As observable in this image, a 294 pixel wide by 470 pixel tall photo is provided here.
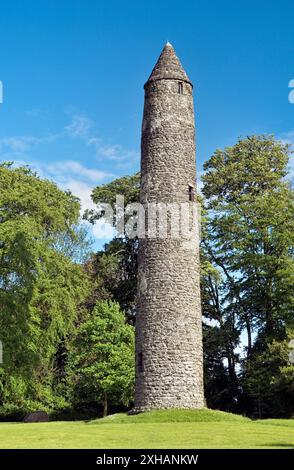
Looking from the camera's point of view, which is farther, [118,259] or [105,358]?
[118,259]

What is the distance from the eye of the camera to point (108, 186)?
44.2 metres

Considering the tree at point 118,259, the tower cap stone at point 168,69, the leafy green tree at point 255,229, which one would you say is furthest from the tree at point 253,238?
the tower cap stone at point 168,69

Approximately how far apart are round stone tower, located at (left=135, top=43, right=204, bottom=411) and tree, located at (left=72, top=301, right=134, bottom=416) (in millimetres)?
7477

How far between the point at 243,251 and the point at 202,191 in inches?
264

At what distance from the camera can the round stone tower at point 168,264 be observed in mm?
24703

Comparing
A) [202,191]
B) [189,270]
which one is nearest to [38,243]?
[189,270]

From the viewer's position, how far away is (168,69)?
92.2ft

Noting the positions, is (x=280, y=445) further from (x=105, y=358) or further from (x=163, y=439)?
(x=105, y=358)

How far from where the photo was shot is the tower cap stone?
27922 mm

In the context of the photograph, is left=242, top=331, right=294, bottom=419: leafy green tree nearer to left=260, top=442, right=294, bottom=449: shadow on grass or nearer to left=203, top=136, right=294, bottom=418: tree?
left=203, top=136, right=294, bottom=418: tree

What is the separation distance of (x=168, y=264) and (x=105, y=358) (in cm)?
1006

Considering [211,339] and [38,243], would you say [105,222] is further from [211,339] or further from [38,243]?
[38,243]

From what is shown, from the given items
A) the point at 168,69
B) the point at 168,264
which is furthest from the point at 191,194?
the point at 168,69

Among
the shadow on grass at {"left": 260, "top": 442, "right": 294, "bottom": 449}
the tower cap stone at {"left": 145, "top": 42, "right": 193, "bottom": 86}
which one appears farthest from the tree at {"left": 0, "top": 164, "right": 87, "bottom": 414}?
the shadow on grass at {"left": 260, "top": 442, "right": 294, "bottom": 449}
